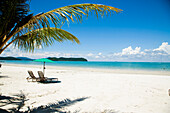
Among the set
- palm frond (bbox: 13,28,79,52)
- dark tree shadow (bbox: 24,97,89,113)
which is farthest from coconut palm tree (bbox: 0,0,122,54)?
dark tree shadow (bbox: 24,97,89,113)

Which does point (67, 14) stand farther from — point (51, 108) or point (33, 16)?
point (51, 108)

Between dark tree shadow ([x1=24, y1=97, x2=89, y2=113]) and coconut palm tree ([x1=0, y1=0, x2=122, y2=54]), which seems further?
dark tree shadow ([x1=24, y1=97, x2=89, y2=113])

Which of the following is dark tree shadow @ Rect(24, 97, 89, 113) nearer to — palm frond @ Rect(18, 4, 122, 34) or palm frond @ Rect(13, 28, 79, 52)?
palm frond @ Rect(13, 28, 79, 52)

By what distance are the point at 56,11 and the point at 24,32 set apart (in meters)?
1.09

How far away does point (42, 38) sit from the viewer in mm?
3684

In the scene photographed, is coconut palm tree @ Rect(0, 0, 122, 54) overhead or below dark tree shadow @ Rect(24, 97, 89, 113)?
overhead

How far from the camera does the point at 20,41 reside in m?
3.76

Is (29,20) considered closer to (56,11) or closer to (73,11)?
(56,11)

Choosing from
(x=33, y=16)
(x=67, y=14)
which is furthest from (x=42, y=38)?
(x=67, y=14)

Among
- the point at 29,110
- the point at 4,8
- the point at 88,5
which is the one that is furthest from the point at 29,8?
the point at 29,110

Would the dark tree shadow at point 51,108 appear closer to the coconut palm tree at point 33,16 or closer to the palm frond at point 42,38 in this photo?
the palm frond at point 42,38

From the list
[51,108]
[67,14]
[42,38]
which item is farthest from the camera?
[51,108]

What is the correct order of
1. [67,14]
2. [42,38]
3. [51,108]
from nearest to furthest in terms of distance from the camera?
[67,14]
[42,38]
[51,108]

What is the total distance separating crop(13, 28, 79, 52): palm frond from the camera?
138 inches
